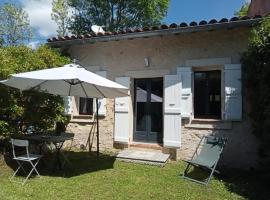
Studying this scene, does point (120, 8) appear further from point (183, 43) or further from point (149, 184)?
point (149, 184)

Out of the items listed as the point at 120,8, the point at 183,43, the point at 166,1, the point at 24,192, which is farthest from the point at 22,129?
the point at 166,1

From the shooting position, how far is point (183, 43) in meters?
8.86

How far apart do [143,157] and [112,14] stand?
18.4 meters

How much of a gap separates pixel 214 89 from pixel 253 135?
164 cm

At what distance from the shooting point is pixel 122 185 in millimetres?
6328

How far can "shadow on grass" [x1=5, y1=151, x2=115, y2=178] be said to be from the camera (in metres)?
7.29

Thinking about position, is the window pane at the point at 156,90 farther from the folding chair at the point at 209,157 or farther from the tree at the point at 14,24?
the tree at the point at 14,24

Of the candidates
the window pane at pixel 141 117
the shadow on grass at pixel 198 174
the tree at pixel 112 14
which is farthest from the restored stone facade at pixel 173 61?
the tree at pixel 112 14

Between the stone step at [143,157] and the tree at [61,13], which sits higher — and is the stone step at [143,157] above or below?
below

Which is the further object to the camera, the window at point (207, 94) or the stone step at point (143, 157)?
the window at point (207, 94)

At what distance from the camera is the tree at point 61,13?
1024 inches

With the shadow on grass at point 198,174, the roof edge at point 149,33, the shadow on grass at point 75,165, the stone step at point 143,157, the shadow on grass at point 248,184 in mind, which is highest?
the roof edge at point 149,33

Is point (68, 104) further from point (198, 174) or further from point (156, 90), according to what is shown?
point (198, 174)

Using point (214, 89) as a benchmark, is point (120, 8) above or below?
above
